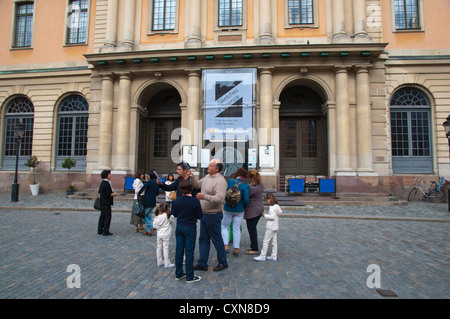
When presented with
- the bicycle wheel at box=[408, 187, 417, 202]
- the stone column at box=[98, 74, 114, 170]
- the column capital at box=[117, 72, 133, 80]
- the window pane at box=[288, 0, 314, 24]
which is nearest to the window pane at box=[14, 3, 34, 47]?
the stone column at box=[98, 74, 114, 170]

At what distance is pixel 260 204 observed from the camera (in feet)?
18.8

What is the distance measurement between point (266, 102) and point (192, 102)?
4192mm

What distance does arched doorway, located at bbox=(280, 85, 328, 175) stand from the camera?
16.8 m

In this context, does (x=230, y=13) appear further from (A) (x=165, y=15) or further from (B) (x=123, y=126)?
(B) (x=123, y=126)

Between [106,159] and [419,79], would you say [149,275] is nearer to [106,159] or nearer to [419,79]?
[106,159]

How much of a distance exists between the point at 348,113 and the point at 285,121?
Answer: 3971 mm

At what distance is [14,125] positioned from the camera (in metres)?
18.7

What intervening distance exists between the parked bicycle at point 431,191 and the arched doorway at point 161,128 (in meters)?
14.0

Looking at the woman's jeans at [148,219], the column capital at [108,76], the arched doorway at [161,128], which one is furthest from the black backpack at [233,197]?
the column capital at [108,76]

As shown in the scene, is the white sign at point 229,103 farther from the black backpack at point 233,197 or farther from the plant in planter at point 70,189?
the black backpack at point 233,197

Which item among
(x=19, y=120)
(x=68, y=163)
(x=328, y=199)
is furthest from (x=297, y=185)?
(x=19, y=120)

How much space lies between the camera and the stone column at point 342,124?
46.6 ft

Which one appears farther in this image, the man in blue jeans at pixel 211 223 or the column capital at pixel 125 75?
the column capital at pixel 125 75

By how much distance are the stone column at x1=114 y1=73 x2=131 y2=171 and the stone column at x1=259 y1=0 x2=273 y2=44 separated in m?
8.21
